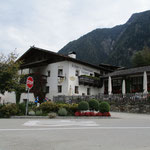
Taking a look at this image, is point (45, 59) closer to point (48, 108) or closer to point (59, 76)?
point (59, 76)

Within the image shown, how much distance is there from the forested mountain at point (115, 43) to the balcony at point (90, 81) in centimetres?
5399

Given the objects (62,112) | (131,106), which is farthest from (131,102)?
(62,112)

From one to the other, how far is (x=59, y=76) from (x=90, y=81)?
18.9 feet

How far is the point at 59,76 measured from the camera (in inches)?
1241

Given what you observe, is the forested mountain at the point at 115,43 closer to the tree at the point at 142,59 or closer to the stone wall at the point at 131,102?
the tree at the point at 142,59

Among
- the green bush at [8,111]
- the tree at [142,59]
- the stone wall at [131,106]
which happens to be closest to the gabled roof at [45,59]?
the stone wall at [131,106]

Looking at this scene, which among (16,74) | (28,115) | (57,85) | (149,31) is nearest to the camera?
(28,115)

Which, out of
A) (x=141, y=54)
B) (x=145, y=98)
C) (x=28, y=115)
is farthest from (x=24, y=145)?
(x=141, y=54)

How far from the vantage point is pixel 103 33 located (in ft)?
479

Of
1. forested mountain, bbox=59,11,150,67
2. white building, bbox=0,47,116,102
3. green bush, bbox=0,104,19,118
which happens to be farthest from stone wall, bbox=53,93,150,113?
forested mountain, bbox=59,11,150,67

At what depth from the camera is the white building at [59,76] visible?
3109 centimetres

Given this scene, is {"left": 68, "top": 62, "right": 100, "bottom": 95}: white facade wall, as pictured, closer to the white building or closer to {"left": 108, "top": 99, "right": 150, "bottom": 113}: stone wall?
the white building

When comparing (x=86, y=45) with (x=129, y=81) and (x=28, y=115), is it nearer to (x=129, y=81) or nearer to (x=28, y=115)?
(x=129, y=81)

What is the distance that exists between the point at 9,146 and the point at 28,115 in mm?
8682
